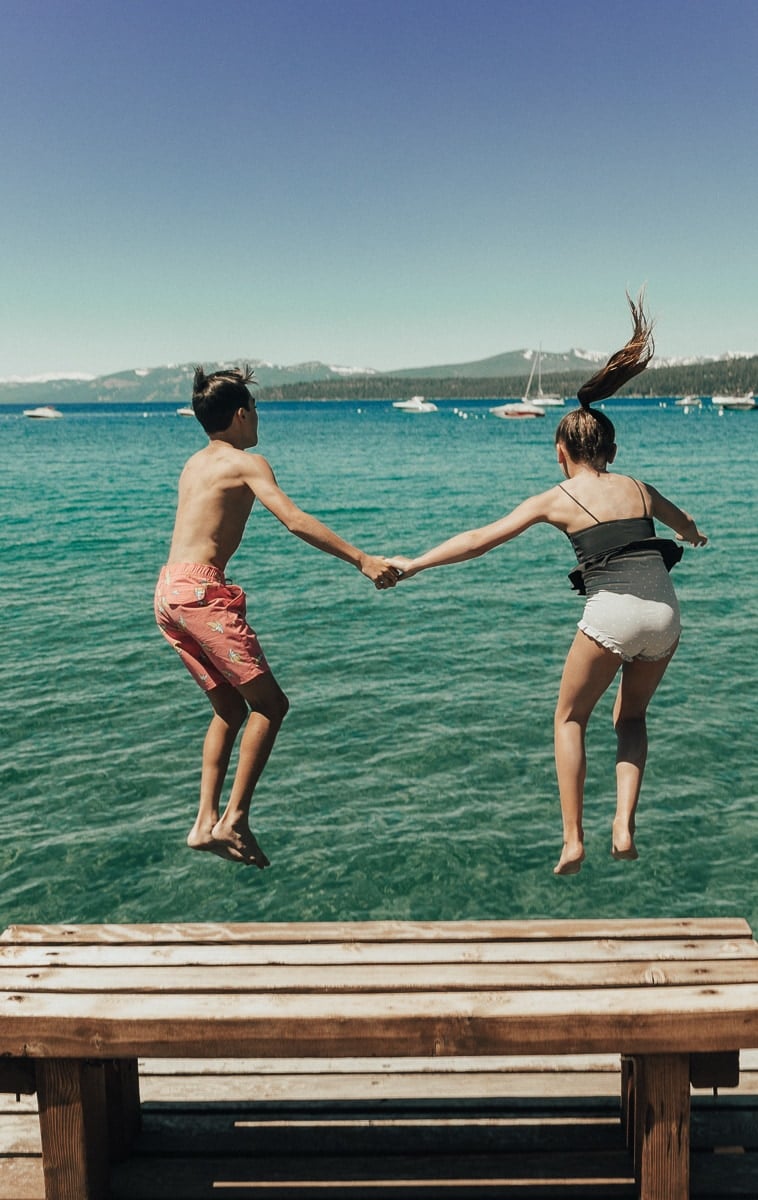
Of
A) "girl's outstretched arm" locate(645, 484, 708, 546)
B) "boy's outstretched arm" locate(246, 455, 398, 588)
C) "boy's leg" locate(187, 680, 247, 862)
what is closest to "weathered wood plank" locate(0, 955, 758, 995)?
"boy's leg" locate(187, 680, 247, 862)

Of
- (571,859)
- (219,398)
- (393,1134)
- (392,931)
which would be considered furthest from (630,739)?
(219,398)

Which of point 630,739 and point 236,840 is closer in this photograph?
point 236,840

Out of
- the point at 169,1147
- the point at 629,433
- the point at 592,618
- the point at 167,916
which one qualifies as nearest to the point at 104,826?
the point at 167,916

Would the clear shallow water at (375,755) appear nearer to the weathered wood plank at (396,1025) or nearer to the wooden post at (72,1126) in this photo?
the wooden post at (72,1126)

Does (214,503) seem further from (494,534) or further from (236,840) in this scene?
(236,840)

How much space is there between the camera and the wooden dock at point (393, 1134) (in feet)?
13.8

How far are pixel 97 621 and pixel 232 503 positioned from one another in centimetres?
1938

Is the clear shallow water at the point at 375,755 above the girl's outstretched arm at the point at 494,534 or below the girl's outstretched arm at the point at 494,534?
below

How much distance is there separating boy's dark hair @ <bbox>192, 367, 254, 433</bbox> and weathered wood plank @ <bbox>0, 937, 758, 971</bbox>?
245cm

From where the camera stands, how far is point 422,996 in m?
3.48

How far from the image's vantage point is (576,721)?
16.2 ft

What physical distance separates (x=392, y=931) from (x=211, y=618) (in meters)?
1.76

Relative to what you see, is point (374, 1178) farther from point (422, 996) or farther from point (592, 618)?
point (592, 618)

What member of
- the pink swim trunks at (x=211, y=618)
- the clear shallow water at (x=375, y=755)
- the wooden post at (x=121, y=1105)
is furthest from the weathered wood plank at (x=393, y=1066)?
the clear shallow water at (x=375, y=755)
